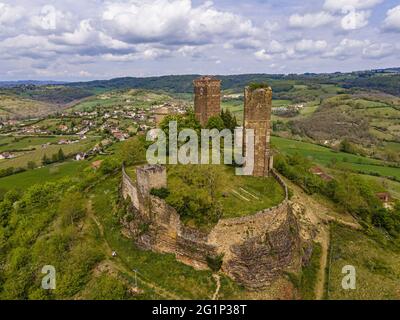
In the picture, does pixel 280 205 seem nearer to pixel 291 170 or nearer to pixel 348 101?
pixel 291 170

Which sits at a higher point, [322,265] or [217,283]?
[217,283]

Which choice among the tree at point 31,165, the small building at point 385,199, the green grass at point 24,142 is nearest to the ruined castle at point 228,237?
the small building at point 385,199

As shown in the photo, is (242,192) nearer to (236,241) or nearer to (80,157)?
(236,241)

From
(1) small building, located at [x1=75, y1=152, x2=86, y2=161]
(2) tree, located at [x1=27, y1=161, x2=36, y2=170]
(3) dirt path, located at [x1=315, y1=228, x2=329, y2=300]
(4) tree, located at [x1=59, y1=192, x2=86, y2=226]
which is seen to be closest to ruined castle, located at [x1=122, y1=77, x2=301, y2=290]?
(3) dirt path, located at [x1=315, y1=228, x2=329, y2=300]

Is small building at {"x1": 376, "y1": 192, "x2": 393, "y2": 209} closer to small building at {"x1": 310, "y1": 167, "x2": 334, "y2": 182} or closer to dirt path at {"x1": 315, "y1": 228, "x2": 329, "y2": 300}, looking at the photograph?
small building at {"x1": 310, "y1": 167, "x2": 334, "y2": 182}

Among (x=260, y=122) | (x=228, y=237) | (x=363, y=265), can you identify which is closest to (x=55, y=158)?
(x=260, y=122)

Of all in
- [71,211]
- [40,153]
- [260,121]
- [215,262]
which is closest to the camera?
[215,262]
